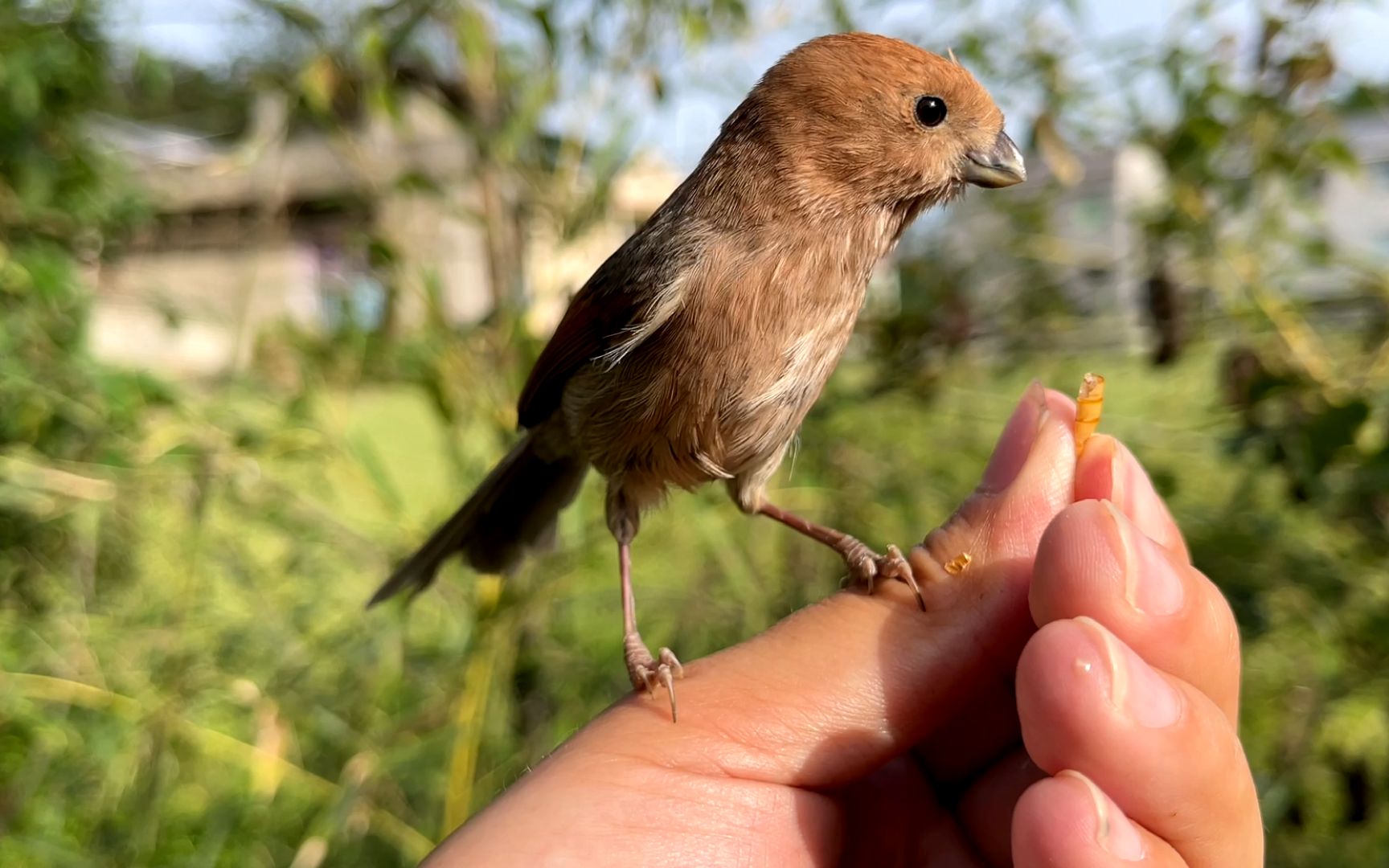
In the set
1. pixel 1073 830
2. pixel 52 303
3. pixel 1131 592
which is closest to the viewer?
pixel 1073 830

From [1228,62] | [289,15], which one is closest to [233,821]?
[289,15]

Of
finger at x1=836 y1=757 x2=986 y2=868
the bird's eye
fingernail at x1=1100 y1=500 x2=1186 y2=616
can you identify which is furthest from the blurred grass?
the bird's eye

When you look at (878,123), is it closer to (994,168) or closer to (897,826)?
(994,168)

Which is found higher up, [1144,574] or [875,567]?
[1144,574]

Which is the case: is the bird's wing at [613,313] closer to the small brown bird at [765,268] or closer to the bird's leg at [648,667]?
the small brown bird at [765,268]

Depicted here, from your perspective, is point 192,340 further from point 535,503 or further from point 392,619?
point 535,503

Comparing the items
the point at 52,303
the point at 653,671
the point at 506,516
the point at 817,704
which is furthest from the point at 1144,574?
the point at 52,303

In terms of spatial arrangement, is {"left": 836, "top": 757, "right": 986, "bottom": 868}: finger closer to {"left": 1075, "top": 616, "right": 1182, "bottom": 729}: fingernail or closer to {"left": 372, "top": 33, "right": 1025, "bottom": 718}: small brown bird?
{"left": 372, "top": 33, "right": 1025, "bottom": 718}: small brown bird
